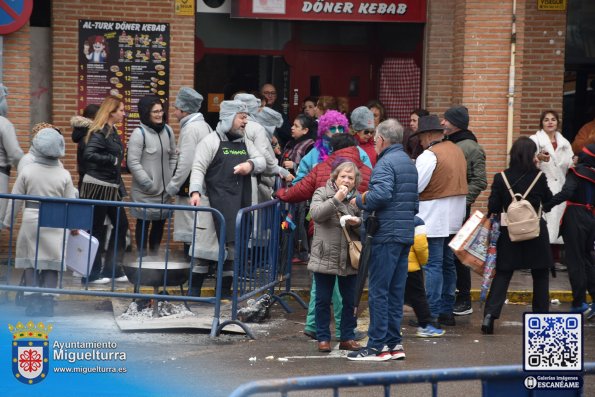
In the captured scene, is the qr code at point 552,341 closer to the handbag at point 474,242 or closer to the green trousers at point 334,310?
the green trousers at point 334,310

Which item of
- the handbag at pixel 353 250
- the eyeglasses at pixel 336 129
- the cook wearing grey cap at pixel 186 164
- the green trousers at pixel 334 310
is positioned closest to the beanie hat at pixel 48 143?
the cook wearing grey cap at pixel 186 164

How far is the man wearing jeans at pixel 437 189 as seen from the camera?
963 centimetres

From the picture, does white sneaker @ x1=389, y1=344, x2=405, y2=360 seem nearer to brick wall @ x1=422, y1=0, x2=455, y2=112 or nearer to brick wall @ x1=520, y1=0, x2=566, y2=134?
brick wall @ x1=422, y1=0, x2=455, y2=112

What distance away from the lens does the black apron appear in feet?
33.4

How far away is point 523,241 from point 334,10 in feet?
18.2

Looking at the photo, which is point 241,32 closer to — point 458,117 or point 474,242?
point 458,117

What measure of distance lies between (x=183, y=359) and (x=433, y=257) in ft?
8.45

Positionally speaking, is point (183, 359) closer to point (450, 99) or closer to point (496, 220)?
point (496, 220)

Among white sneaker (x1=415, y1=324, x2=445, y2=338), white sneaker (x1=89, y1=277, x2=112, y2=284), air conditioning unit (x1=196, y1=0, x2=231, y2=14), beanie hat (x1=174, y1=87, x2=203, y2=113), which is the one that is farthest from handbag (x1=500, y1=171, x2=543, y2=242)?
air conditioning unit (x1=196, y1=0, x2=231, y2=14)

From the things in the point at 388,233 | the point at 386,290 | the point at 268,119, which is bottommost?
the point at 386,290

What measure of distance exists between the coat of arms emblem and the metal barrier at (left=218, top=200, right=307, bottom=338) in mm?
1811

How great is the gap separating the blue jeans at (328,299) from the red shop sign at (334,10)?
5995 mm

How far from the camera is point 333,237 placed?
335 inches

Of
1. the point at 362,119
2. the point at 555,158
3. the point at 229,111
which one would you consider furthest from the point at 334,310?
the point at 555,158
